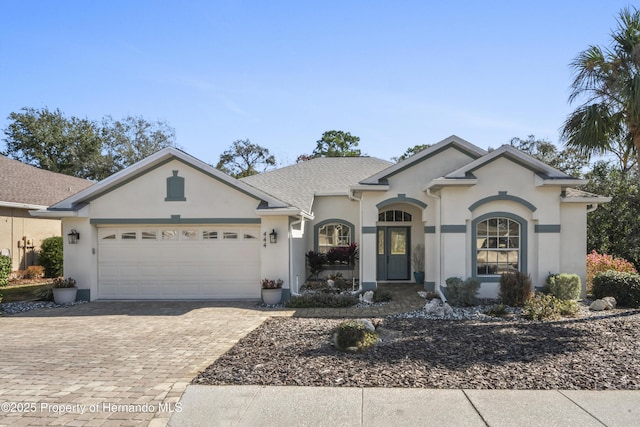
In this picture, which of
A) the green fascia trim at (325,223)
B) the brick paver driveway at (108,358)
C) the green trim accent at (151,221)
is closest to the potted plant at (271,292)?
the brick paver driveway at (108,358)

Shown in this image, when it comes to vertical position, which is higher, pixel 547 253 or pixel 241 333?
pixel 547 253

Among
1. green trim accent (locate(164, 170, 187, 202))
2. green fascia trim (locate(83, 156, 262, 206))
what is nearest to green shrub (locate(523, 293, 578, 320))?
green fascia trim (locate(83, 156, 262, 206))

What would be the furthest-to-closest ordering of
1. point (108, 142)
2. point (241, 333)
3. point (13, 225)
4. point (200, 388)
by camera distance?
point (108, 142)
point (13, 225)
point (241, 333)
point (200, 388)

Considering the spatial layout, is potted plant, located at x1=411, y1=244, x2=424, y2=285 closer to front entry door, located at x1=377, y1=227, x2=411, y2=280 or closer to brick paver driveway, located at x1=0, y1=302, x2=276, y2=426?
front entry door, located at x1=377, y1=227, x2=411, y2=280

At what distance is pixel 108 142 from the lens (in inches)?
1582

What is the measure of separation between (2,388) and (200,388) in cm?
266

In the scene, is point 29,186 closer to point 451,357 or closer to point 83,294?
point 83,294

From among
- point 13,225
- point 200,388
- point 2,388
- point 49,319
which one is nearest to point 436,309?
point 200,388

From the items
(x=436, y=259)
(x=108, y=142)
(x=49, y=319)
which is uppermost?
(x=108, y=142)

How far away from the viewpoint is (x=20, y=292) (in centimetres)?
1497

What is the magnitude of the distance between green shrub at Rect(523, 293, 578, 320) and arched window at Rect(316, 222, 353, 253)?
786 cm

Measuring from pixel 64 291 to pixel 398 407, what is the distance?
11364mm

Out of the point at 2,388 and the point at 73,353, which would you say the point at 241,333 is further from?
the point at 2,388

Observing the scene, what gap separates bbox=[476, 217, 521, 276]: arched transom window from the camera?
12.8 m
